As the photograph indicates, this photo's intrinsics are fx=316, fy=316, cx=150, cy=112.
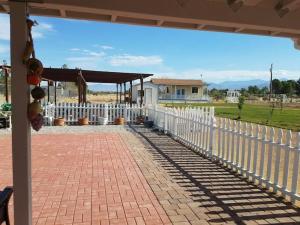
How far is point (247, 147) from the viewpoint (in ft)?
25.0

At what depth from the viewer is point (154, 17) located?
3572 millimetres

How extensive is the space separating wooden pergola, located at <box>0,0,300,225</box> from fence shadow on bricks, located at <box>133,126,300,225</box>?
2.53 meters

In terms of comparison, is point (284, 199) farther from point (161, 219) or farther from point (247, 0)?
point (247, 0)

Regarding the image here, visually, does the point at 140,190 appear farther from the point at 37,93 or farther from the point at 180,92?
the point at 180,92

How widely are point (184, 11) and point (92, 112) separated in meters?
13.7

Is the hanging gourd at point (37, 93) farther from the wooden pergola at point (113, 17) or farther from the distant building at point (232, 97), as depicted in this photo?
the distant building at point (232, 97)

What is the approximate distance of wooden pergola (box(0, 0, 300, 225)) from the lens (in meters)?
2.94

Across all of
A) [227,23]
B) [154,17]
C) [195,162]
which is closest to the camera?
[154,17]

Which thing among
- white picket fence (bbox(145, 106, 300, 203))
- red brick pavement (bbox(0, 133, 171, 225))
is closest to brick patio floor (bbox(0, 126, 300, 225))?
red brick pavement (bbox(0, 133, 171, 225))

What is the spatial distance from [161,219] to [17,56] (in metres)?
2.71

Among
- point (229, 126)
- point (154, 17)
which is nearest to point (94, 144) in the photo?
point (229, 126)

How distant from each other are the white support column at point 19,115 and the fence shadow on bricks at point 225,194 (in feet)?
7.84

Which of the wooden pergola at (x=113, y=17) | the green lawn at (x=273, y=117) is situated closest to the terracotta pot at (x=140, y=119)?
the green lawn at (x=273, y=117)

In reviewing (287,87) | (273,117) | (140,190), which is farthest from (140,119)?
(287,87)
